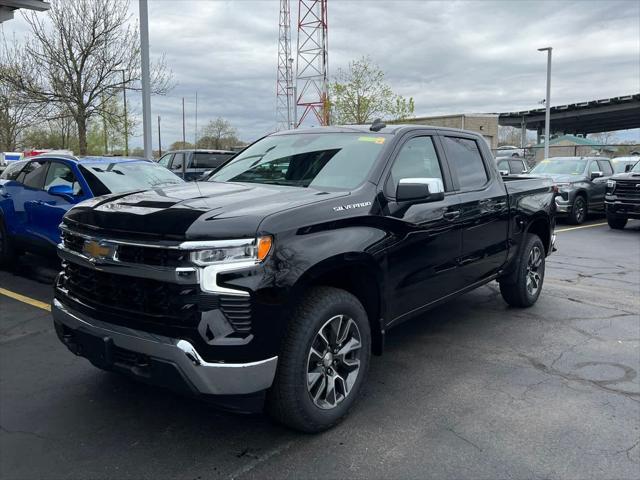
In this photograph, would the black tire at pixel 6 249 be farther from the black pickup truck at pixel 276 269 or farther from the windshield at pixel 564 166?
the windshield at pixel 564 166

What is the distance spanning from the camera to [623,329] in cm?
548

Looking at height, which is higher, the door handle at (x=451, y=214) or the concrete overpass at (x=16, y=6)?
the concrete overpass at (x=16, y=6)

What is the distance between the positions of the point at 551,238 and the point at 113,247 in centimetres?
512

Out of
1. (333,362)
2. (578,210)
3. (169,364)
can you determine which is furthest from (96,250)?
(578,210)

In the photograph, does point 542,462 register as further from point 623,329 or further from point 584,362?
point 623,329

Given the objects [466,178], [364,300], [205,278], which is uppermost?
[466,178]

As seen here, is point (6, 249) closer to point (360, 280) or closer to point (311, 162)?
point (311, 162)

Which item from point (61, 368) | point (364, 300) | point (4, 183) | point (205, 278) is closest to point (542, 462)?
point (364, 300)

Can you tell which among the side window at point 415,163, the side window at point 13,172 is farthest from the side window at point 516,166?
the side window at point 13,172

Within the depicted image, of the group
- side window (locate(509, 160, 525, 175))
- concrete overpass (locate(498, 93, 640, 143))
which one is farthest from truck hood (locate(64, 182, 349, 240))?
concrete overpass (locate(498, 93, 640, 143))

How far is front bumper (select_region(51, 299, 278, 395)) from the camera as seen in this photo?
276cm

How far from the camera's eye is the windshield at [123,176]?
271 inches

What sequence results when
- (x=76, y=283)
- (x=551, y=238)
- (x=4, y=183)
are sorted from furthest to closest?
(x=4, y=183)
(x=551, y=238)
(x=76, y=283)

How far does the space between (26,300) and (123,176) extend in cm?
195
